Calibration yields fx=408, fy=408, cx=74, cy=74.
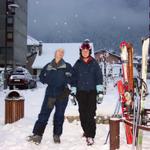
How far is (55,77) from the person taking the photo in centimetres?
767

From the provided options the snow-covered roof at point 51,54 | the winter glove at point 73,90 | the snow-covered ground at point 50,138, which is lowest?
the snow-covered ground at point 50,138

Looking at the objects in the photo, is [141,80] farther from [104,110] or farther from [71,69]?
[104,110]

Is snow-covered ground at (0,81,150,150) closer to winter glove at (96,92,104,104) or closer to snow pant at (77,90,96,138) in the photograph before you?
snow pant at (77,90,96,138)

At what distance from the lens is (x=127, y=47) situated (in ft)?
24.0

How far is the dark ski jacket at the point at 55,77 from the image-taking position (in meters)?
7.67

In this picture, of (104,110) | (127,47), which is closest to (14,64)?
(104,110)

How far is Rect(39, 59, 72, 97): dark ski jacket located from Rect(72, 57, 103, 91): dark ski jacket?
0.17 meters

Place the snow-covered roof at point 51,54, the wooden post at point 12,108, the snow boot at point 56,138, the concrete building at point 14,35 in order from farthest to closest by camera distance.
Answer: the snow-covered roof at point 51,54 → the concrete building at point 14,35 → the wooden post at point 12,108 → the snow boot at point 56,138

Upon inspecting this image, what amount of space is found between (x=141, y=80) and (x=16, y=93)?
418 centimetres

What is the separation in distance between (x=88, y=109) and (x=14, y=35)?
48.8 metres

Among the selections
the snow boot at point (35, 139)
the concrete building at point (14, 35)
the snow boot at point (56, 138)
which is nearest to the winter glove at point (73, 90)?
the snow boot at point (56, 138)

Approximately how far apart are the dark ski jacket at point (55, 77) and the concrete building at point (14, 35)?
42.3 m

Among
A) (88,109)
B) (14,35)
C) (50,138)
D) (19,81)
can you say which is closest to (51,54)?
(14,35)

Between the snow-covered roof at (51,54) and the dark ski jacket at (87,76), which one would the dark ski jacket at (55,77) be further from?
the snow-covered roof at (51,54)
